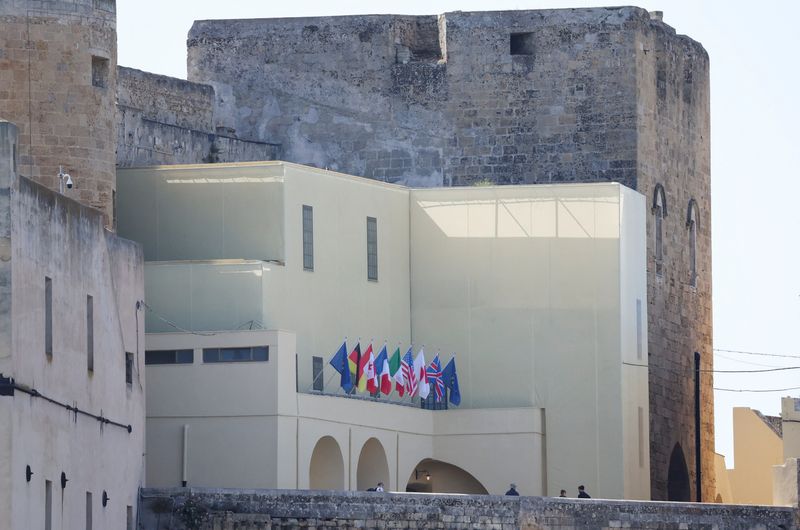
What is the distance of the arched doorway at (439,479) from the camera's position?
177 ft

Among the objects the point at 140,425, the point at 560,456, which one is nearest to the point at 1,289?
the point at 140,425

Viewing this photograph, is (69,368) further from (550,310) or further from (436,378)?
(550,310)

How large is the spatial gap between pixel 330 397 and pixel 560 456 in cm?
529

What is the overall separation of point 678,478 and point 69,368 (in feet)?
71.5

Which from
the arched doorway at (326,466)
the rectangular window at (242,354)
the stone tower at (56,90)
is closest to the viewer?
the stone tower at (56,90)

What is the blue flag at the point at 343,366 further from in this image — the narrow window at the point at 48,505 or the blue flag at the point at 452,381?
the narrow window at the point at 48,505

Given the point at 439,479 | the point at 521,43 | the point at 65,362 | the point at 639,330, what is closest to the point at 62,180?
the point at 65,362

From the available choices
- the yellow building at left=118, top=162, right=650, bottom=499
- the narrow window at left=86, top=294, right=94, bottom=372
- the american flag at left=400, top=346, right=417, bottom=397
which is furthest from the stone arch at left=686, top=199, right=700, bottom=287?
the narrow window at left=86, top=294, right=94, bottom=372

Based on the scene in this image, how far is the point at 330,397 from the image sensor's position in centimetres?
4997

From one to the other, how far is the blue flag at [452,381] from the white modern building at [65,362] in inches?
355

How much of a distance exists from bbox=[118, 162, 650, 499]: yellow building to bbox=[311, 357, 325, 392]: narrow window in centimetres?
4

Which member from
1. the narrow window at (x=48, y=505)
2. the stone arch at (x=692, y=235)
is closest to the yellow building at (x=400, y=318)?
the stone arch at (x=692, y=235)

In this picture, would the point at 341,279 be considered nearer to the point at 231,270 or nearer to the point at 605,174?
the point at 231,270

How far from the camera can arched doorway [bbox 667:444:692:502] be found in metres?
58.7
